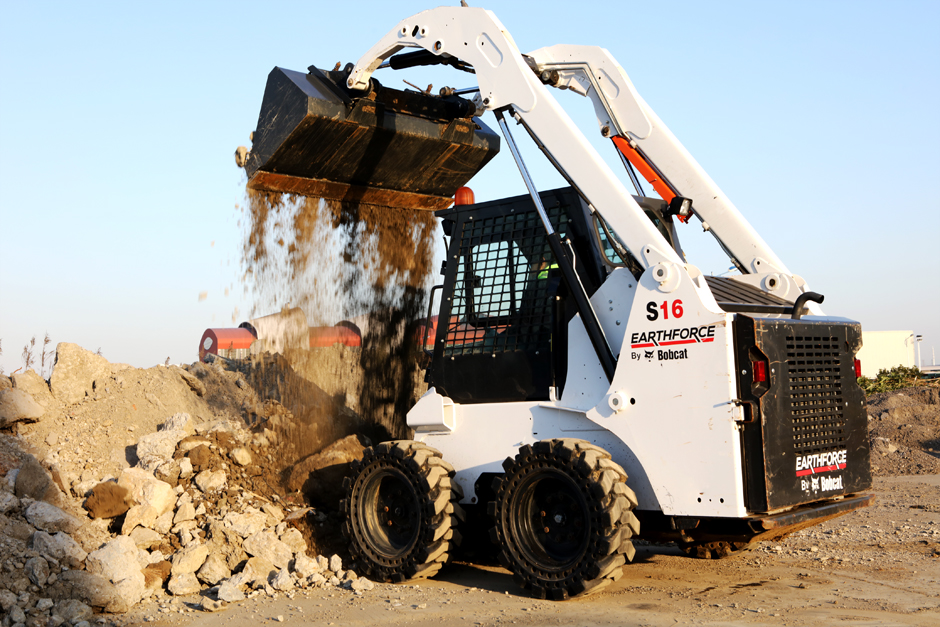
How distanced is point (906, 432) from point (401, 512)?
1185 centimetres

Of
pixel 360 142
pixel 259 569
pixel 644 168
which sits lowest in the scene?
pixel 259 569

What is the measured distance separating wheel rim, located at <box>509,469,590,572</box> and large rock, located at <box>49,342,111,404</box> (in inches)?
193

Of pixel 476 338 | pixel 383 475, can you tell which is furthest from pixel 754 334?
pixel 383 475

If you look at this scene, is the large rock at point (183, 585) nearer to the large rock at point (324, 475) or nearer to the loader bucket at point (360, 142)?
the large rock at point (324, 475)

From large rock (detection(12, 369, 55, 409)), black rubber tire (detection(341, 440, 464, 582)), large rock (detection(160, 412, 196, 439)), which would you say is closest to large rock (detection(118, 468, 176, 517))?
large rock (detection(160, 412, 196, 439))

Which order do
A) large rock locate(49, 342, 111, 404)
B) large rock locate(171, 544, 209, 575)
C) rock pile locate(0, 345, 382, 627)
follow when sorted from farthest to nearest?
large rock locate(49, 342, 111, 404) < large rock locate(171, 544, 209, 575) < rock pile locate(0, 345, 382, 627)

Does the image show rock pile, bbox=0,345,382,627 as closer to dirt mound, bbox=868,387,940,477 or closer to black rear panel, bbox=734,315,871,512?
black rear panel, bbox=734,315,871,512

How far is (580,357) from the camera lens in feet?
19.6

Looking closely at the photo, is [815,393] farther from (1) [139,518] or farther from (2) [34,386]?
(2) [34,386]

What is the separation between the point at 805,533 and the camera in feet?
26.8

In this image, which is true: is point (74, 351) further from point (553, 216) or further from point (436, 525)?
point (553, 216)

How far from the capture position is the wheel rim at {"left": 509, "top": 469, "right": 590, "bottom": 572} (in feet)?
18.5

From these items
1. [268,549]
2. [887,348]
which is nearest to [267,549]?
[268,549]

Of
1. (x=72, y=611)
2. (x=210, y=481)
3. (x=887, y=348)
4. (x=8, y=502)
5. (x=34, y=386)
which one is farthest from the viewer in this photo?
Result: (x=887, y=348)
